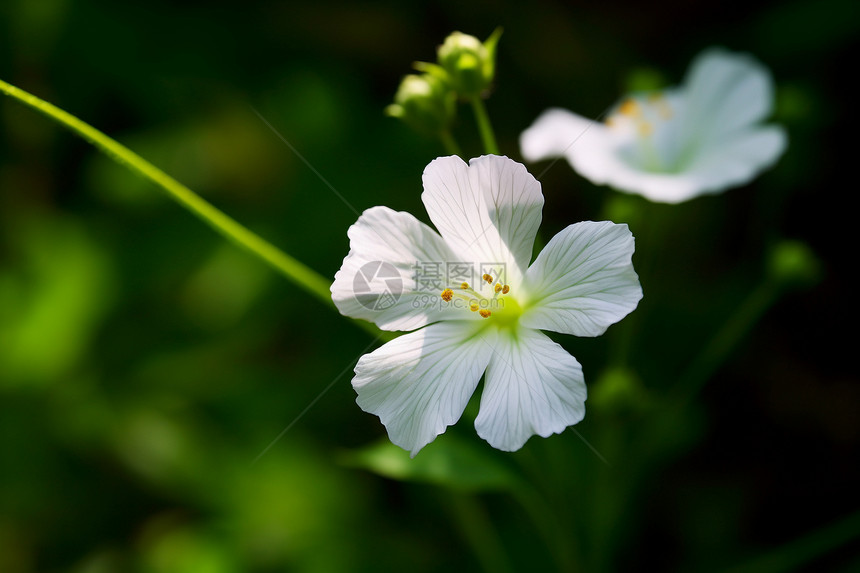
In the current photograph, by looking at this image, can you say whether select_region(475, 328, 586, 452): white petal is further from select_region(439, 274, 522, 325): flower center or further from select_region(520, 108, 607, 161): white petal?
select_region(520, 108, 607, 161): white petal

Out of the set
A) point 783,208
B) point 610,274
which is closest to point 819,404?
point 783,208

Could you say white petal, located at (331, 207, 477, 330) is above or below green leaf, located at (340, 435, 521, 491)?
above

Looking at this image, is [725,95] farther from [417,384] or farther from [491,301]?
[417,384]

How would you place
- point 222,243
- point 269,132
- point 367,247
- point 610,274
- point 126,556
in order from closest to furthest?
point 610,274 < point 367,247 < point 126,556 < point 222,243 < point 269,132

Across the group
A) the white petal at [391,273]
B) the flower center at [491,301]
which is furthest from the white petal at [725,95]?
the white petal at [391,273]

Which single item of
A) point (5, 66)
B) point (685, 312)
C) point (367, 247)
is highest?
point (5, 66)

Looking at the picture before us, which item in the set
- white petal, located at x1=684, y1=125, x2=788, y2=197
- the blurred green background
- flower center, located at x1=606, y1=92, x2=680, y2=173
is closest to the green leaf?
the blurred green background

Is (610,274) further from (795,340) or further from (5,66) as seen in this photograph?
(5,66)
